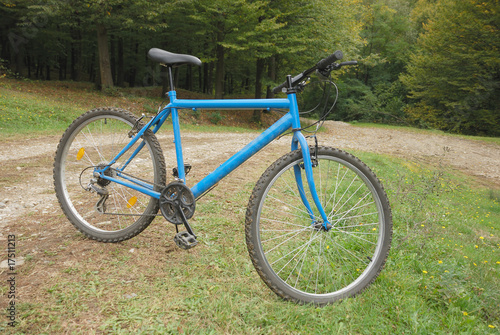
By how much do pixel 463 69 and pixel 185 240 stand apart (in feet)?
81.4

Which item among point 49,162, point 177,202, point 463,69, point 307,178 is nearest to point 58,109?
point 49,162

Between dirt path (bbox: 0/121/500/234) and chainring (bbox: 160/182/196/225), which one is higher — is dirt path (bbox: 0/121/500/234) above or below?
below

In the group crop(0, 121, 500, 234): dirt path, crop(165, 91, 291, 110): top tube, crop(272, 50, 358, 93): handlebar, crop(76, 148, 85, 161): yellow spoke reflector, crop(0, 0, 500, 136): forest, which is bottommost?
crop(0, 121, 500, 234): dirt path

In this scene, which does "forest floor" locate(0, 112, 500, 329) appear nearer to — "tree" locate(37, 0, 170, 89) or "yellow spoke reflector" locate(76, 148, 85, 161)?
"yellow spoke reflector" locate(76, 148, 85, 161)

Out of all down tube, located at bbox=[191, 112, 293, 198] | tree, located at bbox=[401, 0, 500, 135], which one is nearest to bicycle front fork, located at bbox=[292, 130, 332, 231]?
down tube, located at bbox=[191, 112, 293, 198]

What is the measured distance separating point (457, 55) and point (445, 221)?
20.1m

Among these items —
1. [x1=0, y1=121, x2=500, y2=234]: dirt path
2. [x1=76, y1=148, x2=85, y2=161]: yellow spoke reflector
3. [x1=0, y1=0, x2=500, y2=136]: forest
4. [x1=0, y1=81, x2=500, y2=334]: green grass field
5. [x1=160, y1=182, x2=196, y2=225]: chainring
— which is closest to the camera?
[x1=0, y1=81, x2=500, y2=334]: green grass field

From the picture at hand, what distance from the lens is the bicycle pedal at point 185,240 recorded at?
225 centimetres

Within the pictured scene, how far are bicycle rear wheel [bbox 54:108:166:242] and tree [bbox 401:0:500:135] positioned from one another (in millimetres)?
21637

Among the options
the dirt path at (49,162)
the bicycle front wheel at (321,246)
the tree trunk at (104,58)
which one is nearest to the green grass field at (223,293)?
the bicycle front wheel at (321,246)

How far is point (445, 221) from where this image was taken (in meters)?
4.34

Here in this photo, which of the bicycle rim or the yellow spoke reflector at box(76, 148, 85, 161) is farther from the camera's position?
the yellow spoke reflector at box(76, 148, 85, 161)

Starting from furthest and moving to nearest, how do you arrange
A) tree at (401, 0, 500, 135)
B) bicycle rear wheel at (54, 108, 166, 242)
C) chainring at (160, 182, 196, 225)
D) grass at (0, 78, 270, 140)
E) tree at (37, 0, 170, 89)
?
tree at (401, 0, 500, 135), tree at (37, 0, 170, 89), grass at (0, 78, 270, 140), bicycle rear wheel at (54, 108, 166, 242), chainring at (160, 182, 196, 225)

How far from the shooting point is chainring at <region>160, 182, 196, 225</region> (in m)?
2.32
